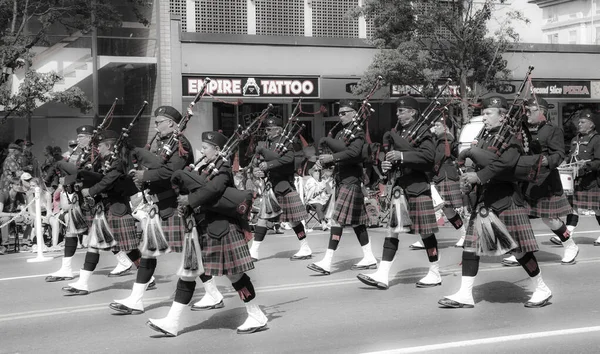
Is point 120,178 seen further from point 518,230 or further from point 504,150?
point 518,230

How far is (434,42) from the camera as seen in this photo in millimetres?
20422

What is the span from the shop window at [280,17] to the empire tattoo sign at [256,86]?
172 centimetres


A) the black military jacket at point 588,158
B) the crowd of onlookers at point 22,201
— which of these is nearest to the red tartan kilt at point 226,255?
the black military jacket at point 588,158

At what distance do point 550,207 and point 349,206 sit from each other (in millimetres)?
2616

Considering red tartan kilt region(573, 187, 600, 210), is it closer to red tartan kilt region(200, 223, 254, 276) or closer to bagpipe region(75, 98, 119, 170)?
red tartan kilt region(200, 223, 254, 276)

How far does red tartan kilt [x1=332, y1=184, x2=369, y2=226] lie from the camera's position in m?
9.50

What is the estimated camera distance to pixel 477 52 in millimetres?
20031

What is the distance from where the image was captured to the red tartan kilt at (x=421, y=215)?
8.45 metres

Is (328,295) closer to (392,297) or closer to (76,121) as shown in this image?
(392,297)

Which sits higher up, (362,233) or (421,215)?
(421,215)

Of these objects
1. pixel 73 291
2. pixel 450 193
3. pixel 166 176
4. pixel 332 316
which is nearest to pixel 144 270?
pixel 166 176

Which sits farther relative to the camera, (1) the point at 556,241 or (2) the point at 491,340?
(1) the point at 556,241

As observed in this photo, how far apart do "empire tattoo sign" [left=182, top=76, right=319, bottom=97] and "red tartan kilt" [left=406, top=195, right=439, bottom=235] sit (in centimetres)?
1327

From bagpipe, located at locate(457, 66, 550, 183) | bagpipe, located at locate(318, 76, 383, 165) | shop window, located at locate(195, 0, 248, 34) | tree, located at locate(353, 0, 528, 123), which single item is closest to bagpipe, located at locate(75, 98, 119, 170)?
bagpipe, located at locate(318, 76, 383, 165)
